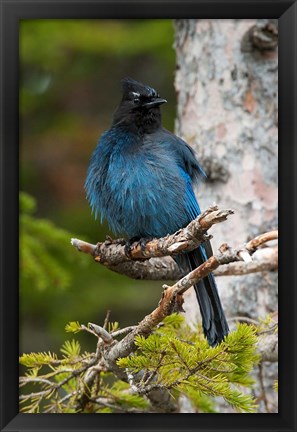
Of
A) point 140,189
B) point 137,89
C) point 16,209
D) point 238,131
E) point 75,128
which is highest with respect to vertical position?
point 75,128

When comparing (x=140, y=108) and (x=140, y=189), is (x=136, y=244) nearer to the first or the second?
(x=140, y=189)

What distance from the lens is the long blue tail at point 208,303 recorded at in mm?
4031

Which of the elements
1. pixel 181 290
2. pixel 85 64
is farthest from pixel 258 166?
pixel 85 64

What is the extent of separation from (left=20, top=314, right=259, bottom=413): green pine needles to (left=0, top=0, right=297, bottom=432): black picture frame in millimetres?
109

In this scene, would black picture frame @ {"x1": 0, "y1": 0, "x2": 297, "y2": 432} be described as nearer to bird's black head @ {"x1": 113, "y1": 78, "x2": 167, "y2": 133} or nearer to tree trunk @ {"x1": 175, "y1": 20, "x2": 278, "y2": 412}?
bird's black head @ {"x1": 113, "y1": 78, "x2": 167, "y2": 133}

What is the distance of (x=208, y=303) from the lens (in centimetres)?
414

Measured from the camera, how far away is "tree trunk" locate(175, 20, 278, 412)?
4.67 m

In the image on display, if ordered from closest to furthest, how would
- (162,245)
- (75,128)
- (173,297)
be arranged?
(173,297)
(162,245)
(75,128)

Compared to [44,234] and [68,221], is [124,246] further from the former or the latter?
[68,221]

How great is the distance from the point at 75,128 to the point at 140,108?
3.40 metres

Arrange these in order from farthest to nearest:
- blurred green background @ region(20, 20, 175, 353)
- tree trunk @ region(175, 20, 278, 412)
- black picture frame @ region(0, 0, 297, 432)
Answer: blurred green background @ region(20, 20, 175, 353)
tree trunk @ region(175, 20, 278, 412)
black picture frame @ region(0, 0, 297, 432)

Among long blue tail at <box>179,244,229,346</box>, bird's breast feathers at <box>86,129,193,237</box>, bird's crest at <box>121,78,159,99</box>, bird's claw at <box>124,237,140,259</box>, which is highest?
bird's crest at <box>121,78,159,99</box>

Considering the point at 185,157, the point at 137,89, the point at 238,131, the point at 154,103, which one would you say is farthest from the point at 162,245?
the point at 238,131

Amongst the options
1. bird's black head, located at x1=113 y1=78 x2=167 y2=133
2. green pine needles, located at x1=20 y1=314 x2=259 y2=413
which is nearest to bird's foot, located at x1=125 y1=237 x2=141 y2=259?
green pine needles, located at x1=20 y1=314 x2=259 y2=413
